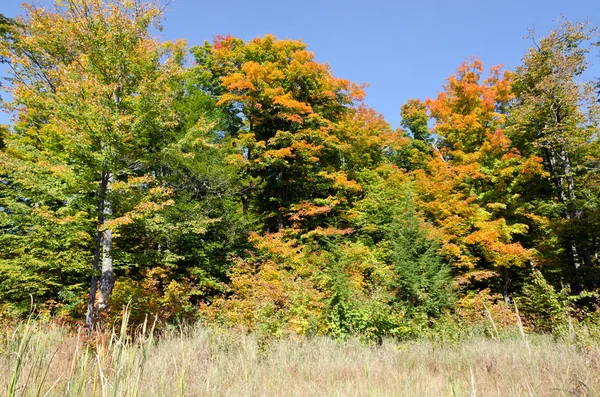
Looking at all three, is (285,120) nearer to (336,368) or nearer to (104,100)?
(104,100)


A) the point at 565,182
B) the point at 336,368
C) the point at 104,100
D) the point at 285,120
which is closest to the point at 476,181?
the point at 565,182

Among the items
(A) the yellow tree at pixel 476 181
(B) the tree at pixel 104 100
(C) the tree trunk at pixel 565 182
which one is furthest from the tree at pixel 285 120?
(C) the tree trunk at pixel 565 182

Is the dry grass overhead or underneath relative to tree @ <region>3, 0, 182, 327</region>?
underneath

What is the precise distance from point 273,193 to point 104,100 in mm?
9914

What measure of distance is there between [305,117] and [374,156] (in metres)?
5.66

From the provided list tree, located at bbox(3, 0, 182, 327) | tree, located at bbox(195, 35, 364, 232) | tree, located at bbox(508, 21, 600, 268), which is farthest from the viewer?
tree, located at bbox(195, 35, 364, 232)

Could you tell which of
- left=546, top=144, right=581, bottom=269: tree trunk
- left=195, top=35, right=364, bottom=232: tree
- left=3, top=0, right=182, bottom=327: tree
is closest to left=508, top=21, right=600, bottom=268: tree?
left=546, top=144, right=581, bottom=269: tree trunk

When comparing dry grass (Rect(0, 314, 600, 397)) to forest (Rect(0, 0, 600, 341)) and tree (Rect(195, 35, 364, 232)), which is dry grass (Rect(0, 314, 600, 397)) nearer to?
forest (Rect(0, 0, 600, 341))

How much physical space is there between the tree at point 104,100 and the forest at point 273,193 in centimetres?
5

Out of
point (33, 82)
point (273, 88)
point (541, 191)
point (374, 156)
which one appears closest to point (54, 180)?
point (33, 82)

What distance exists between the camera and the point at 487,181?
50.6 ft

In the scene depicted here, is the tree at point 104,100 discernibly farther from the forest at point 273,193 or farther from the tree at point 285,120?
the tree at point 285,120

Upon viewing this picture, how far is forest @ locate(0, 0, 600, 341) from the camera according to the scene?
8180 millimetres

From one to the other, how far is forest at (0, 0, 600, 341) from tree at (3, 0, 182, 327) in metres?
0.05
